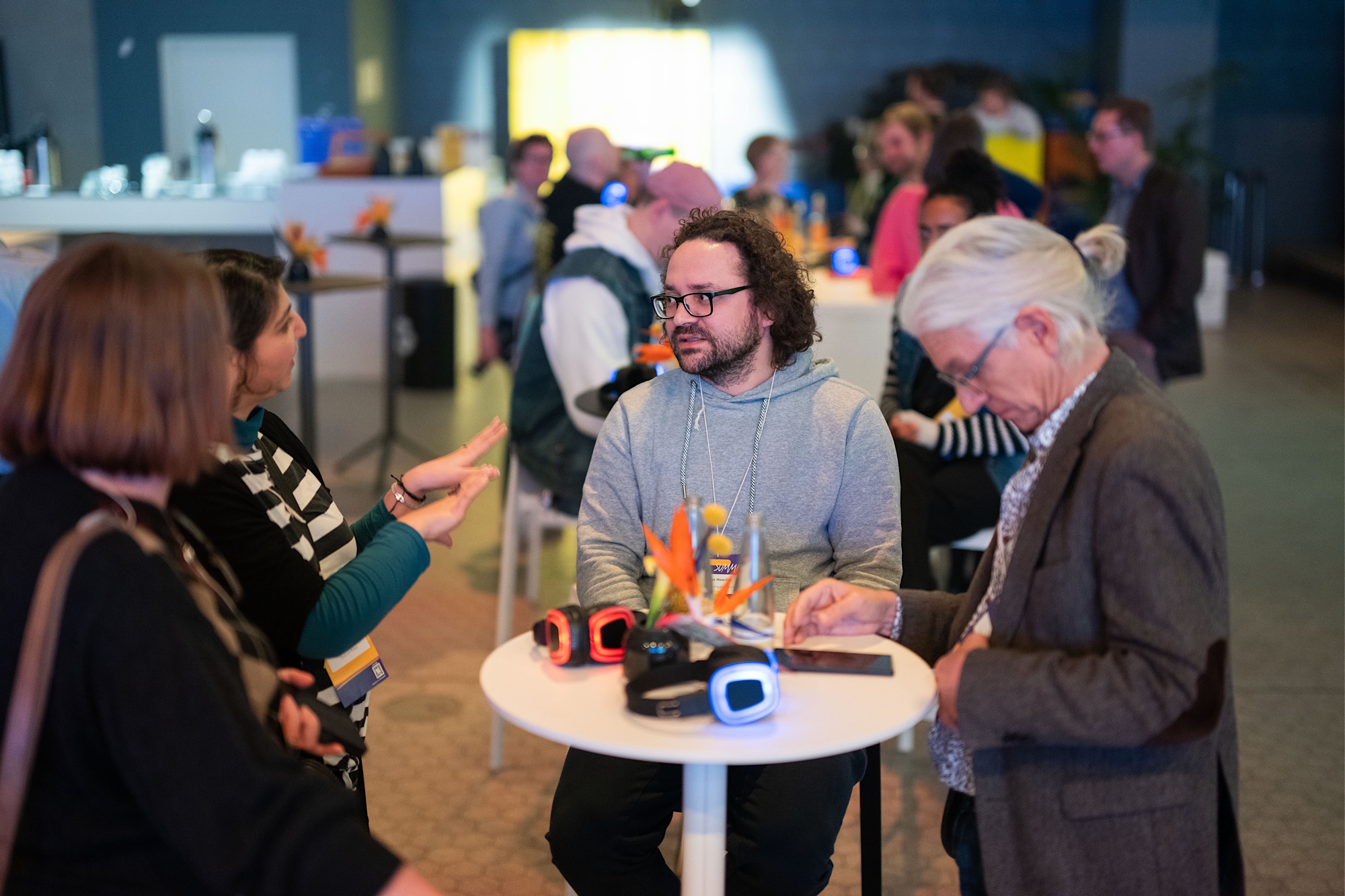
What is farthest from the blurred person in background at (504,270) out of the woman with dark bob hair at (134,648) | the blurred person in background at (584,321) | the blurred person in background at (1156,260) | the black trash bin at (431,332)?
the woman with dark bob hair at (134,648)

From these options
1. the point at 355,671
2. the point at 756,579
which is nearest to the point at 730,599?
the point at 756,579

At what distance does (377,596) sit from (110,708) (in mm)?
739

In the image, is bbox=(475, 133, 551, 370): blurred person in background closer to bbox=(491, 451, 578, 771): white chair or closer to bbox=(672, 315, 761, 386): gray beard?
bbox=(491, 451, 578, 771): white chair

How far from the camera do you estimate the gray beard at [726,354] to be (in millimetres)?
2162

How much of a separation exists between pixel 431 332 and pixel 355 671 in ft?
19.0

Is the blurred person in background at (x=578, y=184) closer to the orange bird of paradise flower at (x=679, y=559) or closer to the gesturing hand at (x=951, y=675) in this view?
the orange bird of paradise flower at (x=679, y=559)

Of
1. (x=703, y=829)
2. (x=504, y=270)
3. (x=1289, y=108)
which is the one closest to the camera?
(x=703, y=829)

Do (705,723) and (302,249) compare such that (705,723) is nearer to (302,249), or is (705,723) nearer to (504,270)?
(302,249)

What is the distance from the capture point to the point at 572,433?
323 centimetres

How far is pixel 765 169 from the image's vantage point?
21.8 feet

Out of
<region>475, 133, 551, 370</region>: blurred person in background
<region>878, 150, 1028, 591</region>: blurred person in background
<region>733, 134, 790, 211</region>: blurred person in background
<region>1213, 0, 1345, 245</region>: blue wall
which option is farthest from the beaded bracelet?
<region>1213, 0, 1345, 245</region>: blue wall

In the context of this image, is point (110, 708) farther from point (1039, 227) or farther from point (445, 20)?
point (445, 20)

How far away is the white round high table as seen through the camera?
141 cm

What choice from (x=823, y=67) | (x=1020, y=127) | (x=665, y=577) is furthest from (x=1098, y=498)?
(x=823, y=67)
